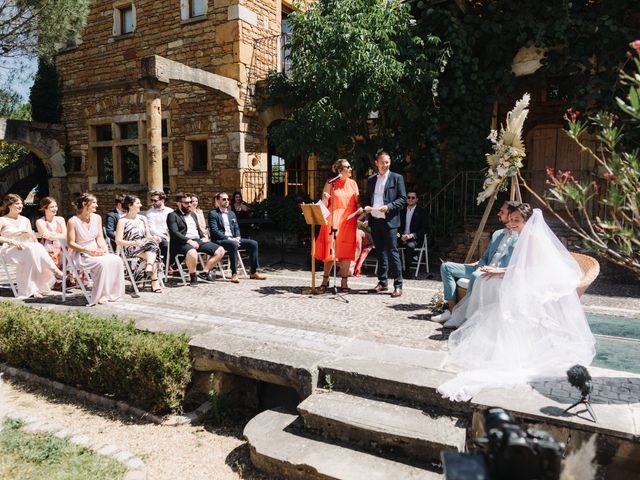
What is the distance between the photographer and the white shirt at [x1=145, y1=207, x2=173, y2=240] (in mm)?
7699

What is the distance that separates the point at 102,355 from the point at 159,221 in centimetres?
398

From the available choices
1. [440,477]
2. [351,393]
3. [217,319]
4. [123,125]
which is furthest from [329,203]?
[123,125]

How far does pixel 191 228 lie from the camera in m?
7.65

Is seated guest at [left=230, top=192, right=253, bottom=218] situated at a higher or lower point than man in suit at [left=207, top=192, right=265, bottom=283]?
higher

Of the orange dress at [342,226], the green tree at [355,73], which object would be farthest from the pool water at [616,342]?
the green tree at [355,73]

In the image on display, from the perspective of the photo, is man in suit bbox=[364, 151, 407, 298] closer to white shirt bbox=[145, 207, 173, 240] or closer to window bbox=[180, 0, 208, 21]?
white shirt bbox=[145, 207, 173, 240]

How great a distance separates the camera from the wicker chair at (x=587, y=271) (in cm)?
400

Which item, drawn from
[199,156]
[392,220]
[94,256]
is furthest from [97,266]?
[199,156]

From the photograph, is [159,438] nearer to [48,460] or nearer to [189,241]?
[48,460]

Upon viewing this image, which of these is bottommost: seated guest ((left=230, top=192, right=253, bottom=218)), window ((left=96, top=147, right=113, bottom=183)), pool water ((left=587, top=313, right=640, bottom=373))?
pool water ((left=587, top=313, right=640, bottom=373))

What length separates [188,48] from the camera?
12414mm

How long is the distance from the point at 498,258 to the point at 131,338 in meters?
3.56

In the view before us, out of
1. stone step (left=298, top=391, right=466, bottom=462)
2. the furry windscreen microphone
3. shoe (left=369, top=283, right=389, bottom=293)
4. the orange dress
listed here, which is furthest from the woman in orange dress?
the furry windscreen microphone

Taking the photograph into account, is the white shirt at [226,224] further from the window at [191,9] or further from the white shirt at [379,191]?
the window at [191,9]
